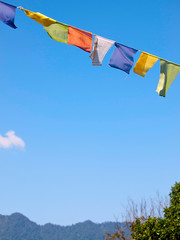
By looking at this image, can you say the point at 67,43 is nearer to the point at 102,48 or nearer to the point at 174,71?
the point at 102,48

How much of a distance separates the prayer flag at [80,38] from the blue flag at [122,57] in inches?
28.8

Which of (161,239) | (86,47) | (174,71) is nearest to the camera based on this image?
(86,47)

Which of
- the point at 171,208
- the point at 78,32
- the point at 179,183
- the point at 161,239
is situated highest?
the point at 78,32

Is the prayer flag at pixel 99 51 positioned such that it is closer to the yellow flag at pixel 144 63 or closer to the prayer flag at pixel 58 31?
the prayer flag at pixel 58 31

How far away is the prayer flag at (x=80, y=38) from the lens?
26.8 ft

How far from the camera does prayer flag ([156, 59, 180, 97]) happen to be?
8.84 meters

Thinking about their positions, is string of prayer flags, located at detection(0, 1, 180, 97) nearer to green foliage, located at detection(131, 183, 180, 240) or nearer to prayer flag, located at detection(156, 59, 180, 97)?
prayer flag, located at detection(156, 59, 180, 97)

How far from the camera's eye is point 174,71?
29.2 feet

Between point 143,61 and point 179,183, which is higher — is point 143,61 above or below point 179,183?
above

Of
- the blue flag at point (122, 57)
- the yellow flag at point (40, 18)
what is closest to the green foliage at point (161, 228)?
the blue flag at point (122, 57)

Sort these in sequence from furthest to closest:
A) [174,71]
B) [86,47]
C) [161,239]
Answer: [161,239] < [174,71] < [86,47]

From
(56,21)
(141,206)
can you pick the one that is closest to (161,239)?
(56,21)

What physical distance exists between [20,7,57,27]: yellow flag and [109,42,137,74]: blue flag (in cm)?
179

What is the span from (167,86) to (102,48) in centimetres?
217
